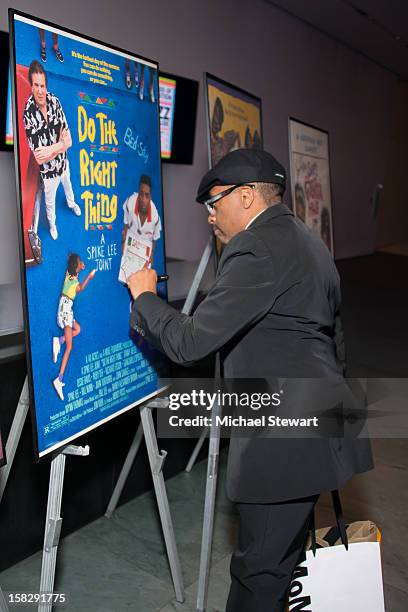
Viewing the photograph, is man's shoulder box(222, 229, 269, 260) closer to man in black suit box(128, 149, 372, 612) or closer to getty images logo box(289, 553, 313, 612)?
man in black suit box(128, 149, 372, 612)

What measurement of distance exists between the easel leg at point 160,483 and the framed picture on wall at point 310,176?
1563 mm

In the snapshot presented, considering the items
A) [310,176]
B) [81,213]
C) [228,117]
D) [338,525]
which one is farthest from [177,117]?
[338,525]

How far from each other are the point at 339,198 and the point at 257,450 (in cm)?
788

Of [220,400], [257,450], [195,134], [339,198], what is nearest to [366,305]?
[195,134]

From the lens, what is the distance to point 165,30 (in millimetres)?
5031

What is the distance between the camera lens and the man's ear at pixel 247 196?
1.41 metres

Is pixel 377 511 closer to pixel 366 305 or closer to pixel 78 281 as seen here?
pixel 78 281

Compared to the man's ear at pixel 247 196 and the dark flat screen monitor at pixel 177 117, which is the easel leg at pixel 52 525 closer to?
the man's ear at pixel 247 196

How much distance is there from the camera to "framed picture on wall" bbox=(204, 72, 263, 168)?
216 cm

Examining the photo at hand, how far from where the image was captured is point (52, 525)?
1330 millimetres

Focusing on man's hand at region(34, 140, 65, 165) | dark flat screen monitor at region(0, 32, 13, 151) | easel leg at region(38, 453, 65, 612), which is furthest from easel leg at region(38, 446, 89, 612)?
dark flat screen monitor at region(0, 32, 13, 151)

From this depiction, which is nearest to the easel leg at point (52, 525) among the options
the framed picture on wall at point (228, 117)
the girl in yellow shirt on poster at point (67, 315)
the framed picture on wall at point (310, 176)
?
the girl in yellow shirt on poster at point (67, 315)

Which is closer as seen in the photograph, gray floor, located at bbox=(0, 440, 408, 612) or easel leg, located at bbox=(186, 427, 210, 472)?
gray floor, located at bbox=(0, 440, 408, 612)

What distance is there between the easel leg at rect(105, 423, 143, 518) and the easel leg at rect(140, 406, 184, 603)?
1.24ft
